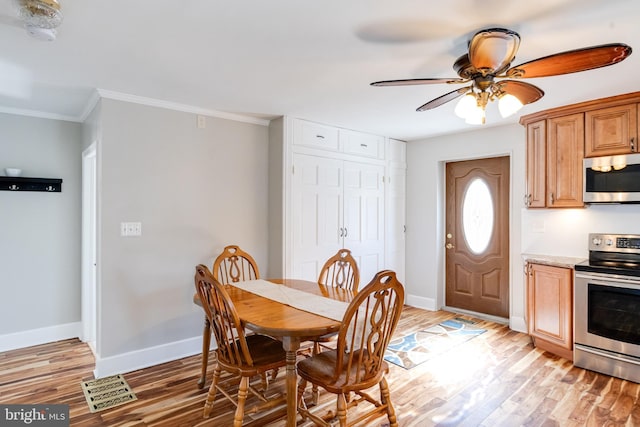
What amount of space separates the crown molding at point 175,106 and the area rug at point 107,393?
2.32m

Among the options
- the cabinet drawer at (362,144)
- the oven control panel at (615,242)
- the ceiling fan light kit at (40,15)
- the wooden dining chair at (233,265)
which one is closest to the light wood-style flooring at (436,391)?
the wooden dining chair at (233,265)

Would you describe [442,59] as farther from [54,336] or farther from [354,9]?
[54,336]

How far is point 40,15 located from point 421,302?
190 inches

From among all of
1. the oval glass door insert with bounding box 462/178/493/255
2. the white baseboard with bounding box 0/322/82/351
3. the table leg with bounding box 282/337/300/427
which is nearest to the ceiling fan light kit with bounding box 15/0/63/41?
the table leg with bounding box 282/337/300/427

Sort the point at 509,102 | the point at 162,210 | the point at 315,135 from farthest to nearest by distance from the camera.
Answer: the point at 315,135 → the point at 162,210 → the point at 509,102

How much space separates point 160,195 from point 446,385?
2.91 metres

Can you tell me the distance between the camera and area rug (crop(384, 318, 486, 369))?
3.31m

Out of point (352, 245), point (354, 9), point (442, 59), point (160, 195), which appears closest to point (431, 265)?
point (352, 245)

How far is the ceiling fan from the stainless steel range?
1.79 metres

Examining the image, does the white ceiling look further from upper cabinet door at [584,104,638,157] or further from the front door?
the front door

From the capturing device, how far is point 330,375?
1.98 m

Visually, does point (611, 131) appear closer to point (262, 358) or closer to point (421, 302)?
point (421, 302)

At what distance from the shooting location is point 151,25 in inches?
76.5

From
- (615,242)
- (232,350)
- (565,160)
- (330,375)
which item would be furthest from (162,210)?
(615,242)
